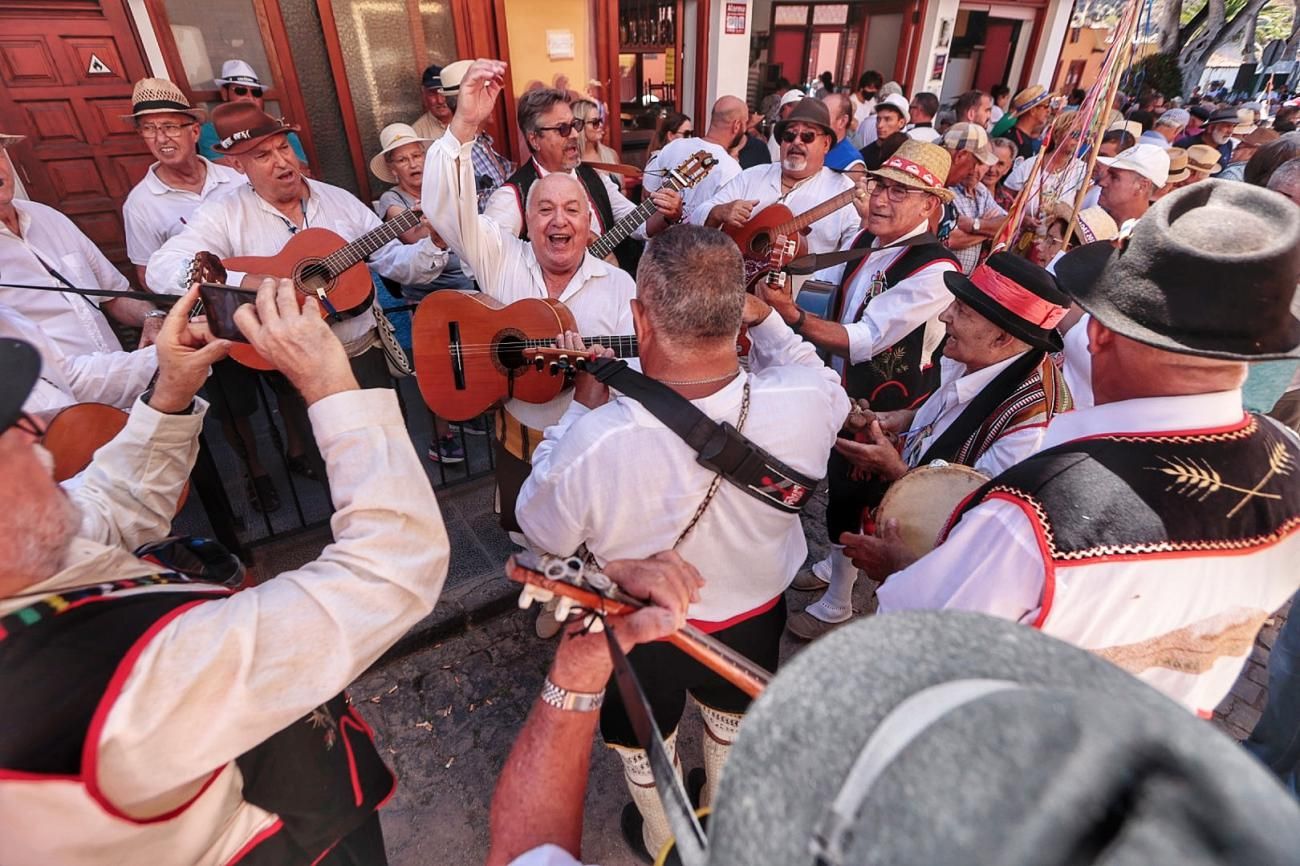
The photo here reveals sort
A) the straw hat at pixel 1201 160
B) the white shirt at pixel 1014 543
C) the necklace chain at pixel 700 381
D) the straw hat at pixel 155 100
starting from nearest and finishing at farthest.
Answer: the white shirt at pixel 1014 543 < the necklace chain at pixel 700 381 < the straw hat at pixel 155 100 < the straw hat at pixel 1201 160

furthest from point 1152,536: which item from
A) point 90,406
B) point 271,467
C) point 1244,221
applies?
point 271,467

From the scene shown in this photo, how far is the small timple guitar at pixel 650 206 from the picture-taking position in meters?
4.03

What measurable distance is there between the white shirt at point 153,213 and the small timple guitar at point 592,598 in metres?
4.54

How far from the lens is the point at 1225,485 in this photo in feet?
4.12

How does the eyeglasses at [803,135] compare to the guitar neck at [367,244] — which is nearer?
the guitar neck at [367,244]

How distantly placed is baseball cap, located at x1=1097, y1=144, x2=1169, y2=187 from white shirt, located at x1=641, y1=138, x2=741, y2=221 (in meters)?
3.06

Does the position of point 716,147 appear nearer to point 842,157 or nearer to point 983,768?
point 842,157

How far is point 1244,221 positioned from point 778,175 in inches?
168

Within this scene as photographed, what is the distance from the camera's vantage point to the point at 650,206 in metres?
4.18

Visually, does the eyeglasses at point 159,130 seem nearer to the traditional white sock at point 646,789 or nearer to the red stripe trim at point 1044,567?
the traditional white sock at point 646,789

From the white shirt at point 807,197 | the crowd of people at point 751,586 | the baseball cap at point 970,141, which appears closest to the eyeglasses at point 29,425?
the crowd of people at point 751,586

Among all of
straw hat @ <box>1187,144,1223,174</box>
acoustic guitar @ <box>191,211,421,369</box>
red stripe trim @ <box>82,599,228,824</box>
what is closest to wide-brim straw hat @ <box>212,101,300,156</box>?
acoustic guitar @ <box>191,211,421,369</box>

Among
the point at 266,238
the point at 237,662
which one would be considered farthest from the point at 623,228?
the point at 237,662

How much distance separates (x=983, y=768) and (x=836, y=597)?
10.5ft
